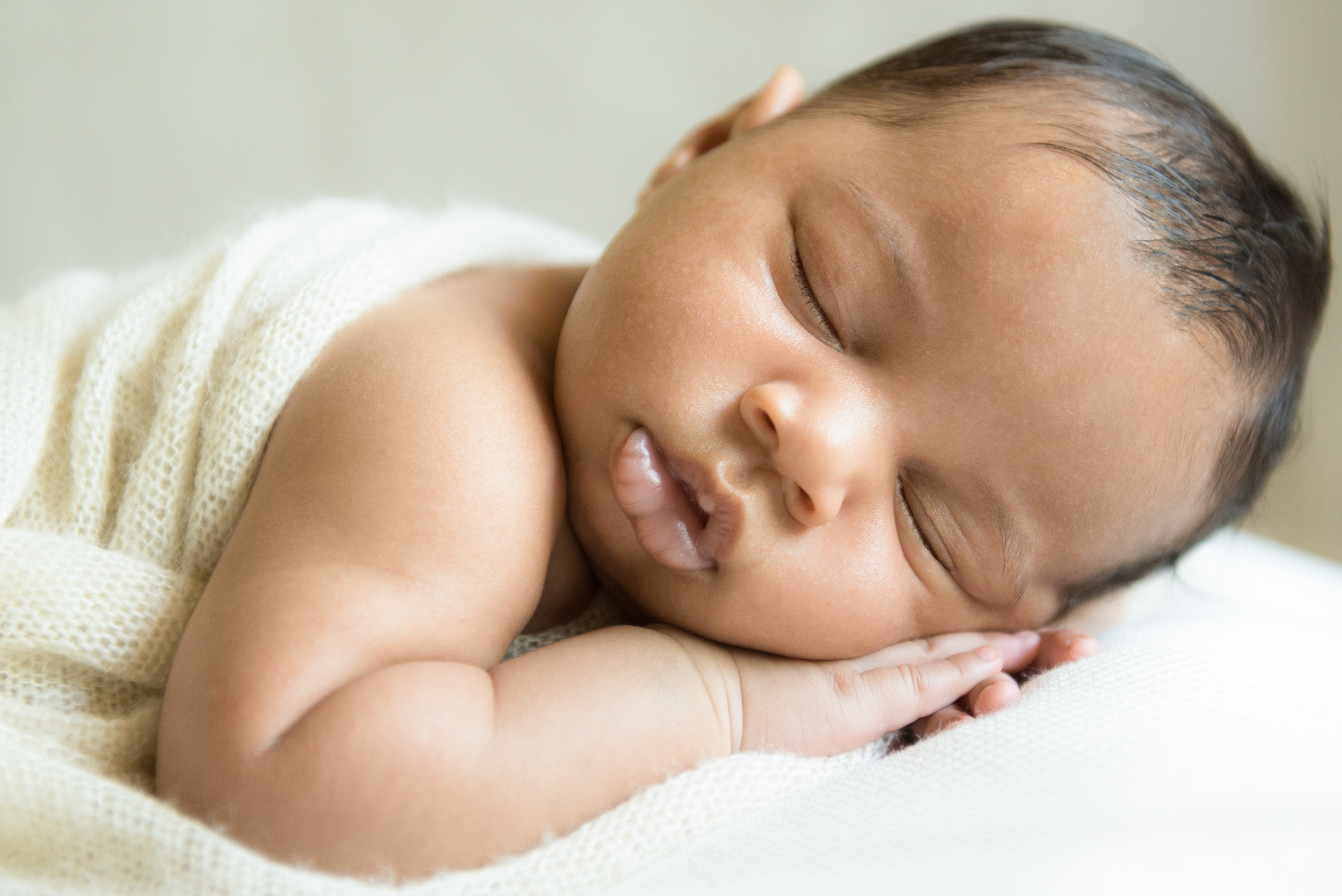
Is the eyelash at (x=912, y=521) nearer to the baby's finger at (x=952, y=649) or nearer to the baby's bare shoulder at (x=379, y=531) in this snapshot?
the baby's finger at (x=952, y=649)

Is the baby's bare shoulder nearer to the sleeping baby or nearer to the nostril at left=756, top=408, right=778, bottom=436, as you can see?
the sleeping baby

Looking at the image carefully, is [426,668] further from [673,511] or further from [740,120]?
[740,120]

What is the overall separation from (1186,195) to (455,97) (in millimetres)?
1605

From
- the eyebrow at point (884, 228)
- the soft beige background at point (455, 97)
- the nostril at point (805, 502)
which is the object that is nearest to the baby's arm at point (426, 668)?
the nostril at point (805, 502)

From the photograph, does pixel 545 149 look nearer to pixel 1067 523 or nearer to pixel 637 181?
pixel 637 181

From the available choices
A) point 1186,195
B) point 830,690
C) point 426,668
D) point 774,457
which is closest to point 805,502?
point 774,457

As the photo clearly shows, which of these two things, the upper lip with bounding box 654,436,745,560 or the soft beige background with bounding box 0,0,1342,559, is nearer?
the upper lip with bounding box 654,436,745,560

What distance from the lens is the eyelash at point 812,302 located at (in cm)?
76

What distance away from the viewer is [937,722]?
0.81 m

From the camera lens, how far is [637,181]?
2.14 meters

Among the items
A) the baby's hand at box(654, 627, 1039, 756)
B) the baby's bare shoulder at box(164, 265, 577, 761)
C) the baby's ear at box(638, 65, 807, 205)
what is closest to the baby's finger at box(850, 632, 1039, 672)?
the baby's hand at box(654, 627, 1039, 756)

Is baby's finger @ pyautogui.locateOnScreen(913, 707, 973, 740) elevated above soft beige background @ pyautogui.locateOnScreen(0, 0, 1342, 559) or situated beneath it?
situated beneath

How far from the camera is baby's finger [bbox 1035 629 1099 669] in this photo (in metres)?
0.84

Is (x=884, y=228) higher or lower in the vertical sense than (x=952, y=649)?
higher
